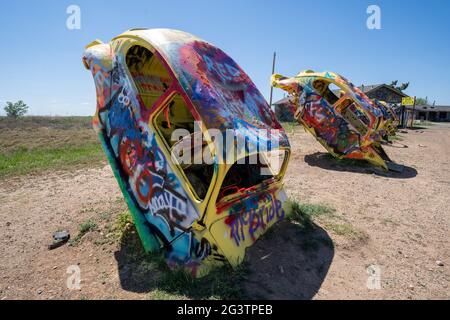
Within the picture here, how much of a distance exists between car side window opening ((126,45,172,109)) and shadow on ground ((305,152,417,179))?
5834mm

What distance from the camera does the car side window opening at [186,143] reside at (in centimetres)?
337

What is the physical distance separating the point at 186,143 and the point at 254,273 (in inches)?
65.3

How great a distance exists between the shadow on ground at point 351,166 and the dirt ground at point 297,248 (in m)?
1.11

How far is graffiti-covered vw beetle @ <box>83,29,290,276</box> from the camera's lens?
3.04 meters

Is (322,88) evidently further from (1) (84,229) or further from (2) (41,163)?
(2) (41,163)

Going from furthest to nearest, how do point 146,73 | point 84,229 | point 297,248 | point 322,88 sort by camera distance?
point 322,88, point 146,73, point 84,229, point 297,248

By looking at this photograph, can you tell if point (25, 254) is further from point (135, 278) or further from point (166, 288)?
point (166, 288)

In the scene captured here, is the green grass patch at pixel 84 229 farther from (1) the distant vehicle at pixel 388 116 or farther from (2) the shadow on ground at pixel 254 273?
(1) the distant vehicle at pixel 388 116

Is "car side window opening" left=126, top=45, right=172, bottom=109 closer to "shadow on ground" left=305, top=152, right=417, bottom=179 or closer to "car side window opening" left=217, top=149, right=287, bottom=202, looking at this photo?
"car side window opening" left=217, top=149, right=287, bottom=202

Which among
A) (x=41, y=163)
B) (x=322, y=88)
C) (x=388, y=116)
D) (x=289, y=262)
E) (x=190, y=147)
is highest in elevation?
(x=322, y=88)

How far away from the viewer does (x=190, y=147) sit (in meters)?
3.42

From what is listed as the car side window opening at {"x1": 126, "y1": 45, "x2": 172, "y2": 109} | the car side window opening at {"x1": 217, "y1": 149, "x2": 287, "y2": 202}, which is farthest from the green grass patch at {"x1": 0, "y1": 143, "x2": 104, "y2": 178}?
the car side window opening at {"x1": 217, "y1": 149, "x2": 287, "y2": 202}

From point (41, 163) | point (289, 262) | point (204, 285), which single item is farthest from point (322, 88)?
point (41, 163)

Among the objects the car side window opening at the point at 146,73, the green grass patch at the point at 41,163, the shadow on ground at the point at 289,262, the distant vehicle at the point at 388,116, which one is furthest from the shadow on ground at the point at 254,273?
the distant vehicle at the point at 388,116
